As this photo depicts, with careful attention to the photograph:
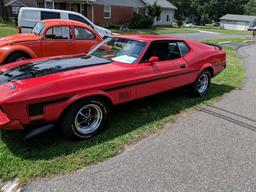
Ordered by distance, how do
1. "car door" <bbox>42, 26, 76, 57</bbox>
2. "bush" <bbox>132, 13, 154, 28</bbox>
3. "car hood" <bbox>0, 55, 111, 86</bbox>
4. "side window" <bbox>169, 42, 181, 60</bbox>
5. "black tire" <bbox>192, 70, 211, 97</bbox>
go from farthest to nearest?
1. "bush" <bbox>132, 13, 154, 28</bbox>
2. "car door" <bbox>42, 26, 76, 57</bbox>
3. "black tire" <bbox>192, 70, 211, 97</bbox>
4. "side window" <bbox>169, 42, 181, 60</bbox>
5. "car hood" <bbox>0, 55, 111, 86</bbox>

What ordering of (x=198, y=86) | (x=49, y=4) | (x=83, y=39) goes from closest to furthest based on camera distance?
(x=198, y=86), (x=83, y=39), (x=49, y=4)

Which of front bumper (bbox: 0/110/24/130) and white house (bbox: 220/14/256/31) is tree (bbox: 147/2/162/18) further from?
white house (bbox: 220/14/256/31)

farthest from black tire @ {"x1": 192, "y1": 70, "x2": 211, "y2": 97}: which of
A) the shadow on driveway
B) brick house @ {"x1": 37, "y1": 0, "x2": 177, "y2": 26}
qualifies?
brick house @ {"x1": 37, "y1": 0, "x2": 177, "y2": 26}

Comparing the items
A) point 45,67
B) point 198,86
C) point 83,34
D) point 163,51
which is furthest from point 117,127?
point 83,34

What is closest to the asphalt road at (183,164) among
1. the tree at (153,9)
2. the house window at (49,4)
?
the house window at (49,4)

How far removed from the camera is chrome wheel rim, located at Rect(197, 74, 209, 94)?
6373 mm

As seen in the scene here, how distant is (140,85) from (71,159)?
184 cm

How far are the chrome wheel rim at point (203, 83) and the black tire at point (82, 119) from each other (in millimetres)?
2928

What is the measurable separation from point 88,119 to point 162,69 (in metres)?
1.83

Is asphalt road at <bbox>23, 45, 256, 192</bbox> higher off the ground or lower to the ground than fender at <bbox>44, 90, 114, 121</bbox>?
lower

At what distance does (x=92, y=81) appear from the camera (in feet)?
13.3

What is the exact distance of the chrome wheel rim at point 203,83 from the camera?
637 centimetres

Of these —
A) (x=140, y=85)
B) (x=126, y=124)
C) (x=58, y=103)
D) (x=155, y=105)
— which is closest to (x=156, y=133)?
(x=126, y=124)

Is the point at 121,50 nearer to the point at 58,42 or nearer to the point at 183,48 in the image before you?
the point at 183,48
